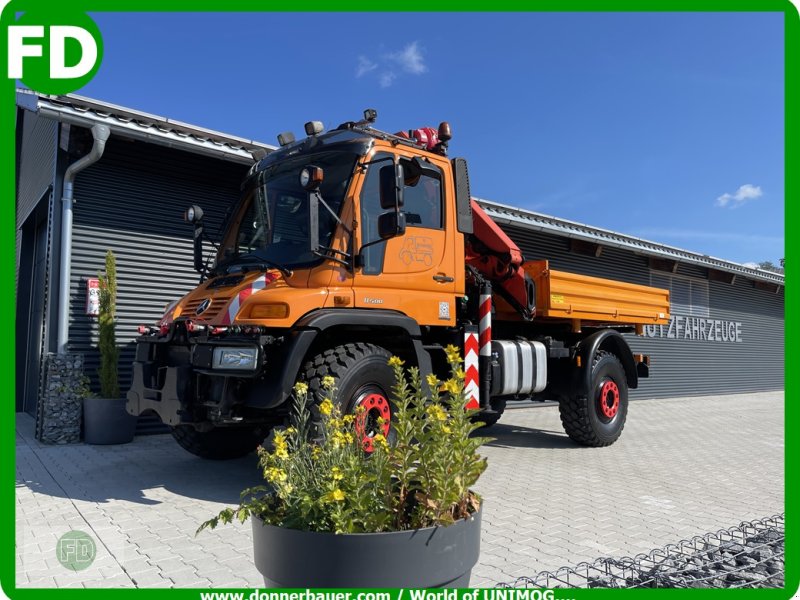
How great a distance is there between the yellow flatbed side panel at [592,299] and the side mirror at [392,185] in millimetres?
2606

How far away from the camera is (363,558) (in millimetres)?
2010

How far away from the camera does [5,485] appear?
4598mm

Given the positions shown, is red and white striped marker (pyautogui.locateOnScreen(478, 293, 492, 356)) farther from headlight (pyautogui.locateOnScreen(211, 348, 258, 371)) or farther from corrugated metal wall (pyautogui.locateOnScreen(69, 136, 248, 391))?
corrugated metal wall (pyautogui.locateOnScreen(69, 136, 248, 391))

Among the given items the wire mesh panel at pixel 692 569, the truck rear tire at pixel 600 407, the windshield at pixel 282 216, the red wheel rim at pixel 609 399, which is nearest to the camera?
the wire mesh panel at pixel 692 569

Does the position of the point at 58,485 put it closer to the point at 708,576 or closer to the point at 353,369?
the point at 353,369

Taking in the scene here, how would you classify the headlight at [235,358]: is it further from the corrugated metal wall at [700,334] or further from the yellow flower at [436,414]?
the corrugated metal wall at [700,334]

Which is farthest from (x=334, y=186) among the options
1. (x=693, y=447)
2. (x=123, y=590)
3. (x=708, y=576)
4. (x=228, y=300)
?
(x=693, y=447)

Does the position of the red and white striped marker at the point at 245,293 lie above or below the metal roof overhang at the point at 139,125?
below

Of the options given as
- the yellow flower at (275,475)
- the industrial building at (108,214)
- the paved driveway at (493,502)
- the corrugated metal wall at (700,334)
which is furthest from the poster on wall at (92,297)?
the corrugated metal wall at (700,334)

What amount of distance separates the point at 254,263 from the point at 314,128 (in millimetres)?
1454

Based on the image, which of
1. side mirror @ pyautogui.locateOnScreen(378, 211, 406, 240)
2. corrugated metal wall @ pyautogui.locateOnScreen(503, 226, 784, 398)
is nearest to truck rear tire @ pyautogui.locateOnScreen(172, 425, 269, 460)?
side mirror @ pyautogui.locateOnScreen(378, 211, 406, 240)

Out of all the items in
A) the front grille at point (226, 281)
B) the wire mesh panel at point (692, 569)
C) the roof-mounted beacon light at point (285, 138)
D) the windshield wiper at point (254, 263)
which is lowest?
the wire mesh panel at point (692, 569)

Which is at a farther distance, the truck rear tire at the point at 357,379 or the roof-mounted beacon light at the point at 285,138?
the roof-mounted beacon light at the point at 285,138

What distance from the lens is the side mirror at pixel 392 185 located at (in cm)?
463
